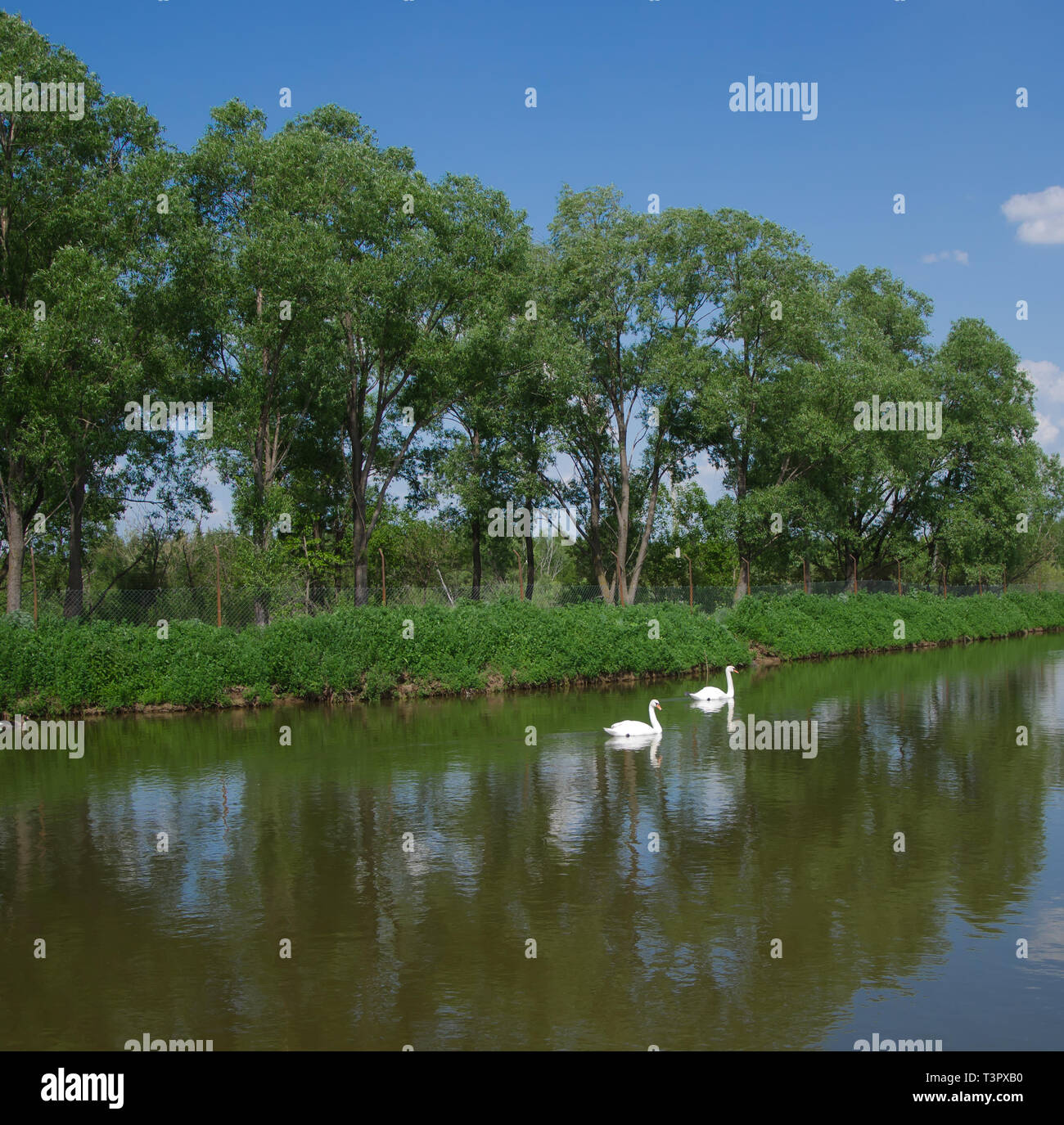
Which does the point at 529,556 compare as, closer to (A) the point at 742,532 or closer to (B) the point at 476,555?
(B) the point at 476,555

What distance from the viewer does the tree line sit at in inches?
1152

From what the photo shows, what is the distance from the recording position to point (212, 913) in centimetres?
930

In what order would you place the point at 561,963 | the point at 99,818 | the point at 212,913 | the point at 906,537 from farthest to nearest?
the point at 906,537, the point at 99,818, the point at 212,913, the point at 561,963

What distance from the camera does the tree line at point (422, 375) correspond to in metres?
29.2

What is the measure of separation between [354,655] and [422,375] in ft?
50.7

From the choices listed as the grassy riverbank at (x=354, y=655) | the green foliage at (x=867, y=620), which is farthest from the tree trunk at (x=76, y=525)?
the green foliage at (x=867, y=620)

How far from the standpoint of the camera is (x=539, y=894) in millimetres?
9562

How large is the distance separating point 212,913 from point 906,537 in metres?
56.6

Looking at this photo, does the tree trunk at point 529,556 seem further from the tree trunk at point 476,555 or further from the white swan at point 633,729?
the white swan at point 633,729

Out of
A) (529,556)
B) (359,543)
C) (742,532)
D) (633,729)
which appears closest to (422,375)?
(359,543)

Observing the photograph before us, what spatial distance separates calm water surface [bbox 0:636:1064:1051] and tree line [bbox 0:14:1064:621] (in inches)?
612

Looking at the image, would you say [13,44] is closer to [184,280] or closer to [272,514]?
[184,280]

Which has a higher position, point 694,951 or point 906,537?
point 906,537
